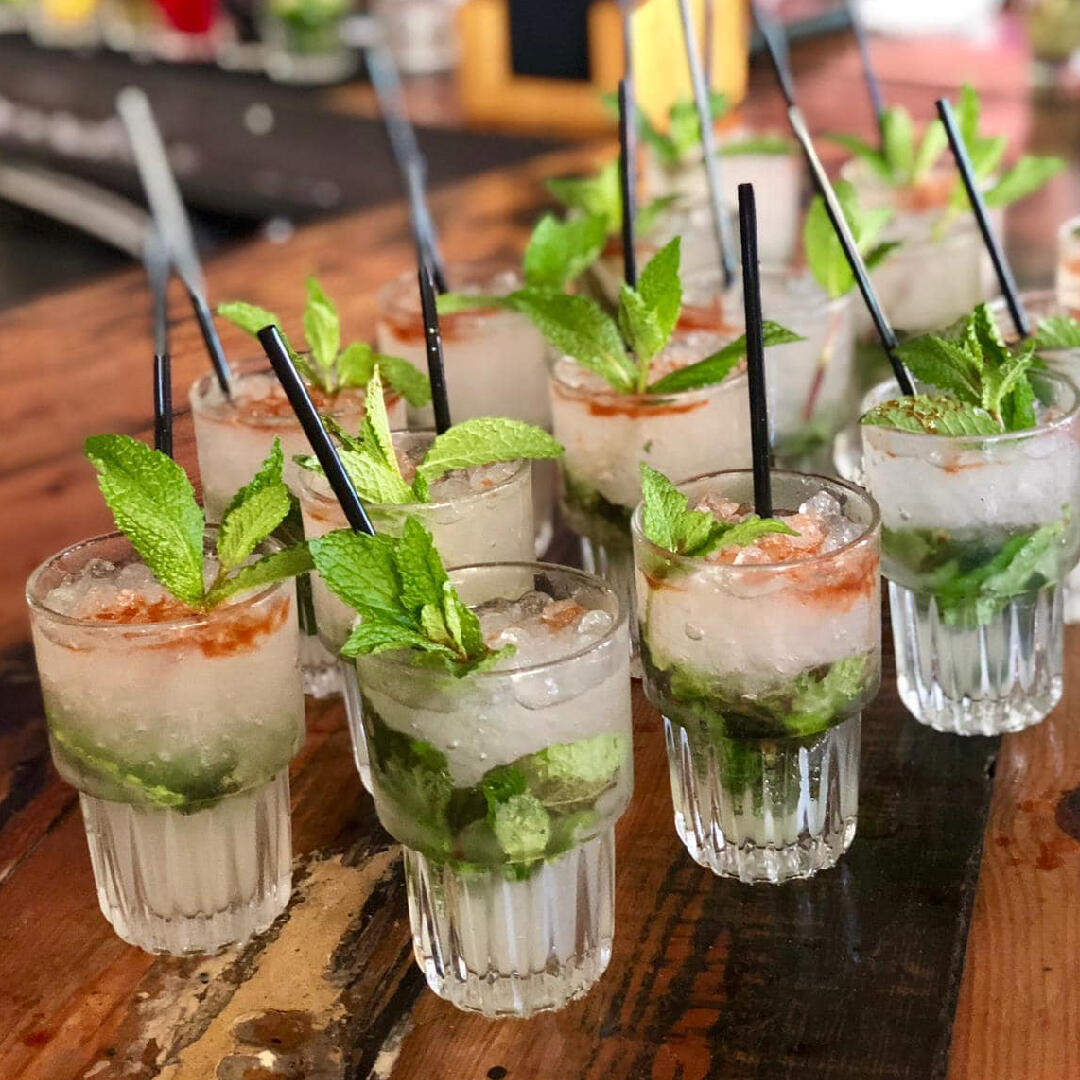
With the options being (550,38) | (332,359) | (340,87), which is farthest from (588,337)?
(340,87)

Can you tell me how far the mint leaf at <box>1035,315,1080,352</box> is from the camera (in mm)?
1666

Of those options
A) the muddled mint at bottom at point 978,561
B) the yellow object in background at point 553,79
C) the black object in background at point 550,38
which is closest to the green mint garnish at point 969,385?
the muddled mint at bottom at point 978,561

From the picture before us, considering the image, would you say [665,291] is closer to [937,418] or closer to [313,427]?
[937,418]

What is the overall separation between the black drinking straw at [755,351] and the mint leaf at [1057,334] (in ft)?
1.58

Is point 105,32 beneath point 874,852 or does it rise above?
above

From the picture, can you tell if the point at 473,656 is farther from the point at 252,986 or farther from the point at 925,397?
the point at 925,397

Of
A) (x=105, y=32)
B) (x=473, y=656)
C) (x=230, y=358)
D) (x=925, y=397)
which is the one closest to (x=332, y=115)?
(x=105, y=32)

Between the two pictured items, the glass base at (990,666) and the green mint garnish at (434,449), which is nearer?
the green mint garnish at (434,449)

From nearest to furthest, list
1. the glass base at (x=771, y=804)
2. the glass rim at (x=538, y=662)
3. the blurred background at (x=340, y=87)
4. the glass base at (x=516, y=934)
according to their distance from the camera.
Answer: the glass rim at (x=538, y=662) → the glass base at (x=516, y=934) → the glass base at (x=771, y=804) → the blurred background at (x=340, y=87)

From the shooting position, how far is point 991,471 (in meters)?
1.45

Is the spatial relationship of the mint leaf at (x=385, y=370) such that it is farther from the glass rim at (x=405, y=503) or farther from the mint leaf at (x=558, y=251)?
the mint leaf at (x=558, y=251)

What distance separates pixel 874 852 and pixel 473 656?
449 mm

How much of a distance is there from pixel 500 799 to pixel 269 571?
268 mm

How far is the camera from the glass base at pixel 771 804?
1.37 m
